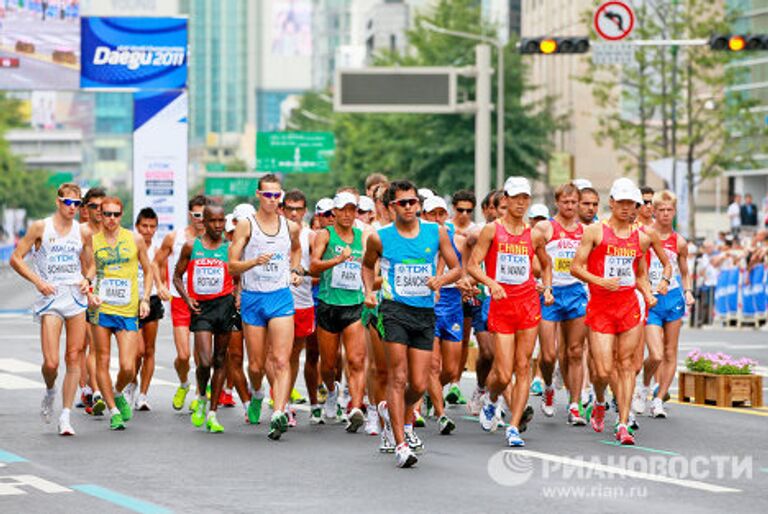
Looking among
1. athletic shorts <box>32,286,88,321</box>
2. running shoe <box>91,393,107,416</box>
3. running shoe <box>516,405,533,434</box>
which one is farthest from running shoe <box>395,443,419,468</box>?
running shoe <box>91,393,107,416</box>

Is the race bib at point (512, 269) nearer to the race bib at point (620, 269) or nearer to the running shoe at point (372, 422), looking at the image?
the race bib at point (620, 269)

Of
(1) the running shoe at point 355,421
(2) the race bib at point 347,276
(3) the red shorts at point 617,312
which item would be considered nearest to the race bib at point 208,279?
(2) the race bib at point 347,276

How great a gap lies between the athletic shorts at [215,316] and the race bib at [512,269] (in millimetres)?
2613

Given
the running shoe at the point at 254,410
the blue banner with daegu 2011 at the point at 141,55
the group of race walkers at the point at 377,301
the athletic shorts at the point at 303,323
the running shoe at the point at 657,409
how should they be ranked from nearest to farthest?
the group of race walkers at the point at 377,301, the running shoe at the point at 254,410, the athletic shorts at the point at 303,323, the running shoe at the point at 657,409, the blue banner with daegu 2011 at the point at 141,55

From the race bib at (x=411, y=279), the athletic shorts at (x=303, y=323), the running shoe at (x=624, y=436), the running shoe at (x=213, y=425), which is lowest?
the running shoe at (x=213, y=425)

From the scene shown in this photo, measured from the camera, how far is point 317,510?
10.4 meters

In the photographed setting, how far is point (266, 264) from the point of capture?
48.3 ft

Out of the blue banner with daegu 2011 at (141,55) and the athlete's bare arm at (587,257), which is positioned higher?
the blue banner with daegu 2011 at (141,55)

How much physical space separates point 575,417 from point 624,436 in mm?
1659

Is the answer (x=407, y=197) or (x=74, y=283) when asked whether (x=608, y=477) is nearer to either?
(x=407, y=197)

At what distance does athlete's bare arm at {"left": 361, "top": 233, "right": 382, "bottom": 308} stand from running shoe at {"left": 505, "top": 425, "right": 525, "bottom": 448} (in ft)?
4.85

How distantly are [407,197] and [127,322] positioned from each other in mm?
3469

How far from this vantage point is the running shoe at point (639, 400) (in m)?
16.2

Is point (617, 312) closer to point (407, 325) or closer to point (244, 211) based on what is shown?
point (407, 325)
